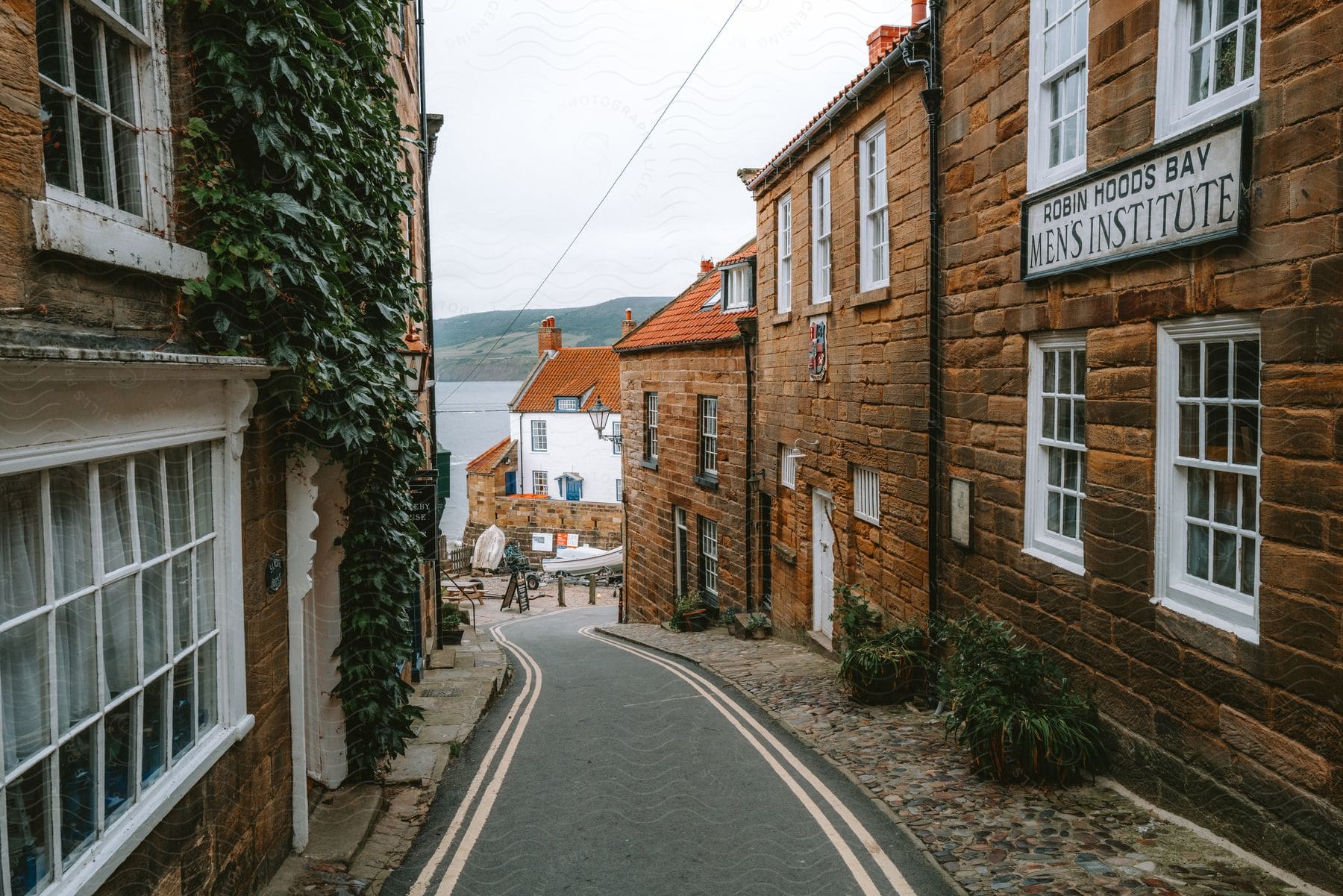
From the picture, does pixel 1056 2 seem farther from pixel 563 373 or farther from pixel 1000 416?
pixel 563 373

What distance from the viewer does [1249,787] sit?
16.3 feet

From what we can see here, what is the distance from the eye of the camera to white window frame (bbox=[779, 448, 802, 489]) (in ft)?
45.6

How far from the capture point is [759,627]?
1524 cm

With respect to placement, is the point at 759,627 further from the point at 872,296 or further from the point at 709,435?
the point at 872,296

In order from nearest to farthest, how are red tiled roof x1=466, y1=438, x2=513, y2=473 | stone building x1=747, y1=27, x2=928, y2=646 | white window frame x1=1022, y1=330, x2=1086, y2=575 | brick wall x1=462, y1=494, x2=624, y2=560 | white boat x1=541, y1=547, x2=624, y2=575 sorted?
white window frame x1=1022, y1=330, x2=1086, y2=575
stone building x1=747, y1=27, x2=928, y2=646
white boat x1=541, y1=547, x2=624, y2=575
brick wall x1=462, y1=494, x2=624, y2=560
red tiled roof x1=466, y1=438, x2=513, y2=473

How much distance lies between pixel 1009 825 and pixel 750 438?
34.3 ft

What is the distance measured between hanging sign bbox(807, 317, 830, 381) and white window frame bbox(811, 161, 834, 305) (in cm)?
31

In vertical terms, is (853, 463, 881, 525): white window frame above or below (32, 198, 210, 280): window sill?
below

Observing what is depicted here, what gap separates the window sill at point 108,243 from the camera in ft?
10.6

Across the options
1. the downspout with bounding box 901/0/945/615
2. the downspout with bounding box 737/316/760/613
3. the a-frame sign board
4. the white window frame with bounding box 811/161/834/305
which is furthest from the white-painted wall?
the downspout with bounding box 901/0/945/615

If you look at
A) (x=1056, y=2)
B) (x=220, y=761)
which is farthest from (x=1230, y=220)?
(x=220, y=761)

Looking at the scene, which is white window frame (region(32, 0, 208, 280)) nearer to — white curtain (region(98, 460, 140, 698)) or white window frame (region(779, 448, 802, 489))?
white curtain (region(98, 460, 140, 698))

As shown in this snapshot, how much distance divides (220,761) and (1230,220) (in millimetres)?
6297

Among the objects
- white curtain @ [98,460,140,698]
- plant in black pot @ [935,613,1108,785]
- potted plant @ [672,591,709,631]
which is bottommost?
potted plant @ [672,591,709,631]
